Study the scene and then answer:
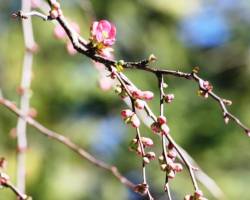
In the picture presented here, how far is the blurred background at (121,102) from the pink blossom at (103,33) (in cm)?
308

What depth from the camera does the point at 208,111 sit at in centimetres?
471

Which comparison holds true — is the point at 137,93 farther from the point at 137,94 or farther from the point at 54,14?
the point at 54,14

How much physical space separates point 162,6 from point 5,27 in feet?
3.95

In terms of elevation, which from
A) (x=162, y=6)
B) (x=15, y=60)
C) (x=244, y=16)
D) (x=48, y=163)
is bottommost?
(x=48, y=163)

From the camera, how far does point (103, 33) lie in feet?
3.06

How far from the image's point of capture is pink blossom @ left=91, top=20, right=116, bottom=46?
92cm

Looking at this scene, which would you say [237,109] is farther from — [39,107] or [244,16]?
[39,107]

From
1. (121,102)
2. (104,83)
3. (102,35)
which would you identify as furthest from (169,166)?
(121,102)

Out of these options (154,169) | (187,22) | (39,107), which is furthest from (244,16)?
(39,107)

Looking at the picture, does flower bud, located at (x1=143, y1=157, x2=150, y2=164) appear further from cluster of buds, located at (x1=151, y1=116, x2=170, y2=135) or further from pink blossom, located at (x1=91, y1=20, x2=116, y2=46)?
pink blossom, located at (x1=91, y1=20, x2=116, y2=46)

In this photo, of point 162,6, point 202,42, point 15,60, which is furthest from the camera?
point 202,42

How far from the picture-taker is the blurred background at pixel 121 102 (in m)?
4.43

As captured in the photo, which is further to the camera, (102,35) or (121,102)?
(121,102)

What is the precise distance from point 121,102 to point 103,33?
376 centimetres
